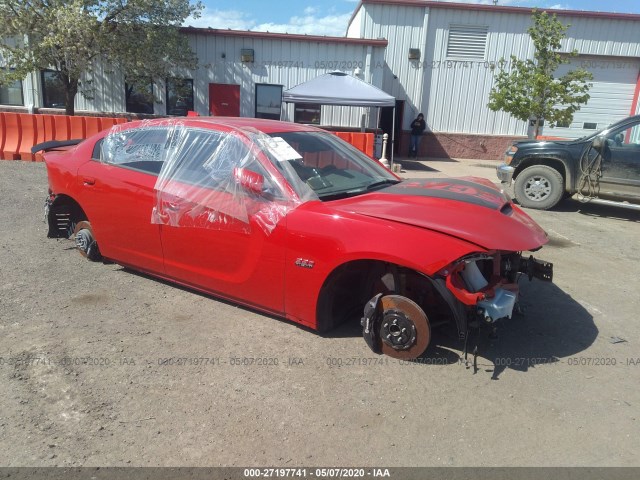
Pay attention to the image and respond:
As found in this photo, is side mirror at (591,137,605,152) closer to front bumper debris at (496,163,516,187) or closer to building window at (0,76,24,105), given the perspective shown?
front bumper debris at (496,163,516,187)

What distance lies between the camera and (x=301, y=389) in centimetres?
321

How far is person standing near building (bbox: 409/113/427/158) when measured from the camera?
18.8 metres

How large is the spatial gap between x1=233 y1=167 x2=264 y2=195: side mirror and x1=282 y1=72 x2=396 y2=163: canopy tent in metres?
11.1

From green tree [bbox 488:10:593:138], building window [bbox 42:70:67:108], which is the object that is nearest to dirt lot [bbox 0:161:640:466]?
green tree [bbox 488:10:593:138]

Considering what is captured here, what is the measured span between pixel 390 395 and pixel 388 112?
58.8 ft

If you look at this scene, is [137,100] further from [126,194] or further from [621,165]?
[621,165]

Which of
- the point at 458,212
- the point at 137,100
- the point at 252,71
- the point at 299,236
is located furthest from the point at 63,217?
the point at 137,100

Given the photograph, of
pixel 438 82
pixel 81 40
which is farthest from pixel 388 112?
pixel 81 40

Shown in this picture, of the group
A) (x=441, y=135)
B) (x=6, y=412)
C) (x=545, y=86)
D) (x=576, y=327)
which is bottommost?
(x=6, y=412)

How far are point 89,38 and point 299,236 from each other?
15605 millimetres

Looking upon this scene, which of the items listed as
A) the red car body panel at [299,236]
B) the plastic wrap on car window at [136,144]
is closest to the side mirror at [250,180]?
the red car body panel at [299,236]

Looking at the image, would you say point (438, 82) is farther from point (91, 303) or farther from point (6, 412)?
point (6, 412)

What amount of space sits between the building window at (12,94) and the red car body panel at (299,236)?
17504 mm

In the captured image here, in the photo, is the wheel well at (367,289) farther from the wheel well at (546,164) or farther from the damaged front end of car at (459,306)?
the wheel well at (546,164)
